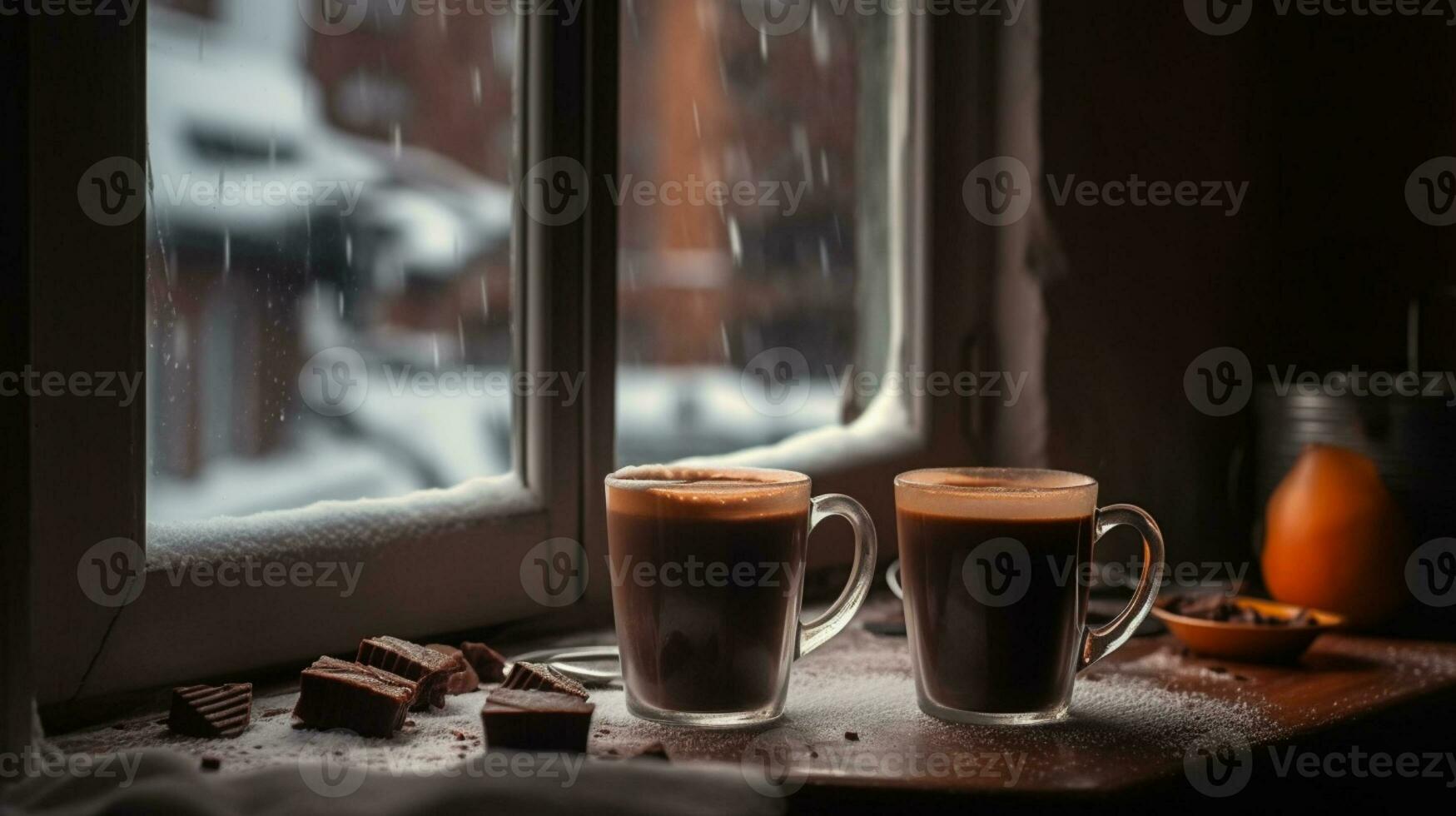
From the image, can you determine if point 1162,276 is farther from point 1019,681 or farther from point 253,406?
point 253,406

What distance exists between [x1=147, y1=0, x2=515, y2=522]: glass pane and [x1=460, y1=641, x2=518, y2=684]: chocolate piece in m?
0.16

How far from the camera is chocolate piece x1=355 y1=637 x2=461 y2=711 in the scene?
2.89 feet

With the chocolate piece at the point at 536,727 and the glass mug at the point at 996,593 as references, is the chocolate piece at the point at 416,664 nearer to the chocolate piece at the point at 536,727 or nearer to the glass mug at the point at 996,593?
the chocolate piece at the point at 536,727

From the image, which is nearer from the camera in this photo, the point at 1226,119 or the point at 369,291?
the point at 369,291

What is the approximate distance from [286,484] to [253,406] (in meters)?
0.07

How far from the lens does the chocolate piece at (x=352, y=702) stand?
2.71 ft

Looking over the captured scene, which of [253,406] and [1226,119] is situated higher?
[1226,119]

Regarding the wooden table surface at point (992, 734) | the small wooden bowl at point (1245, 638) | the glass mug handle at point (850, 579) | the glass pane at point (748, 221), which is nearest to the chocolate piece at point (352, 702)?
the wooden table surface at point (992, 734)

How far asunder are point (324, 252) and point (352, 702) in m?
0.36

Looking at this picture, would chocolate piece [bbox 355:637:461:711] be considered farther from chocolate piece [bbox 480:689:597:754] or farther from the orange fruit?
the orange fruit

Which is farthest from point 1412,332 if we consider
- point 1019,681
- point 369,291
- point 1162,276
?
point 369,291

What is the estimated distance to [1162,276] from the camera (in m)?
1.52

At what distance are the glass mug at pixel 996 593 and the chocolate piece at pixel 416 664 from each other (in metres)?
0.33

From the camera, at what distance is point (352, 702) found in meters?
0.83
